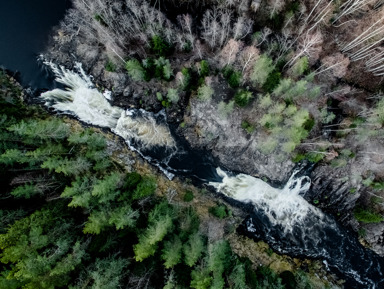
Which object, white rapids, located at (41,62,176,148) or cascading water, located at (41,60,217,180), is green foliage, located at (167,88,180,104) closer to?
cascading water, located at (41,60,217,180)

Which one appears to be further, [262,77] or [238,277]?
[262,77]

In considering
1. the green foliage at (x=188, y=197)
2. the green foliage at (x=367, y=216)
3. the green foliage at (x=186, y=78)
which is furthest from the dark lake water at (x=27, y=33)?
the green foliage at (x=367, y=216)

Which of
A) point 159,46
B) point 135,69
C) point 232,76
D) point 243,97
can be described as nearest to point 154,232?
point 243,97

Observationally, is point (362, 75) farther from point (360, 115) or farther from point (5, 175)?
point (5, 175)

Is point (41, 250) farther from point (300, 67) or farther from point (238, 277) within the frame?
point (300, 67)

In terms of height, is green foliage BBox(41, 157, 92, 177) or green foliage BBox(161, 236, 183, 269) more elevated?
green foliage BBox(41, 157, 92, 177)

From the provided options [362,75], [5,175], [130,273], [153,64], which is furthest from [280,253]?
[5,175]

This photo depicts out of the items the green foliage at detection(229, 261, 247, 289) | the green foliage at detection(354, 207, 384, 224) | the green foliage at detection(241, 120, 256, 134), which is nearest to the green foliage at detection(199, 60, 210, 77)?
the green foliage at detection(241, 120, 256, 134)
